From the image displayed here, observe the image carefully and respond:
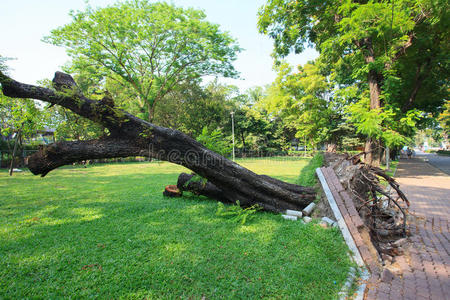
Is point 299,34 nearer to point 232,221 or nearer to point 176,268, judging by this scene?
point 232,221

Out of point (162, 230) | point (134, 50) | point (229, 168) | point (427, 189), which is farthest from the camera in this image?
point (134, 50)

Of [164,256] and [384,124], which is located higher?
[384,124]

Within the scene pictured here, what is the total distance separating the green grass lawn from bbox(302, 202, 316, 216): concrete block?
0.62m

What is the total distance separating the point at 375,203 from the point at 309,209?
1294mm

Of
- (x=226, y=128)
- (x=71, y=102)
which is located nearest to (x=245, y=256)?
(x=71, y=102)

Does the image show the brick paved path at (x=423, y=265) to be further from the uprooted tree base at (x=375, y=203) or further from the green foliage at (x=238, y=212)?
the green foliage at (x=238, y=212)

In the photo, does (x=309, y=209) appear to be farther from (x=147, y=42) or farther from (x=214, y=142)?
(x=147, y=42)

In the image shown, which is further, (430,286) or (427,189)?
(427,189)

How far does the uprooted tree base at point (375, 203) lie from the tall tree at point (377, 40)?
16.7 ft

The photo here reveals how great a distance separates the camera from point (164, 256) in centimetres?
283

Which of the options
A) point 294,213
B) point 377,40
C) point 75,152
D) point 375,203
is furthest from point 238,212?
point 377,40

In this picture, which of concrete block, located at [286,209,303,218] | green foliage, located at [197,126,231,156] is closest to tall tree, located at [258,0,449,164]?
concrete block, located at [286,209,303,218]

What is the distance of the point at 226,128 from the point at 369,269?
29037mm

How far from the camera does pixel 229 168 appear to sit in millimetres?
4559
